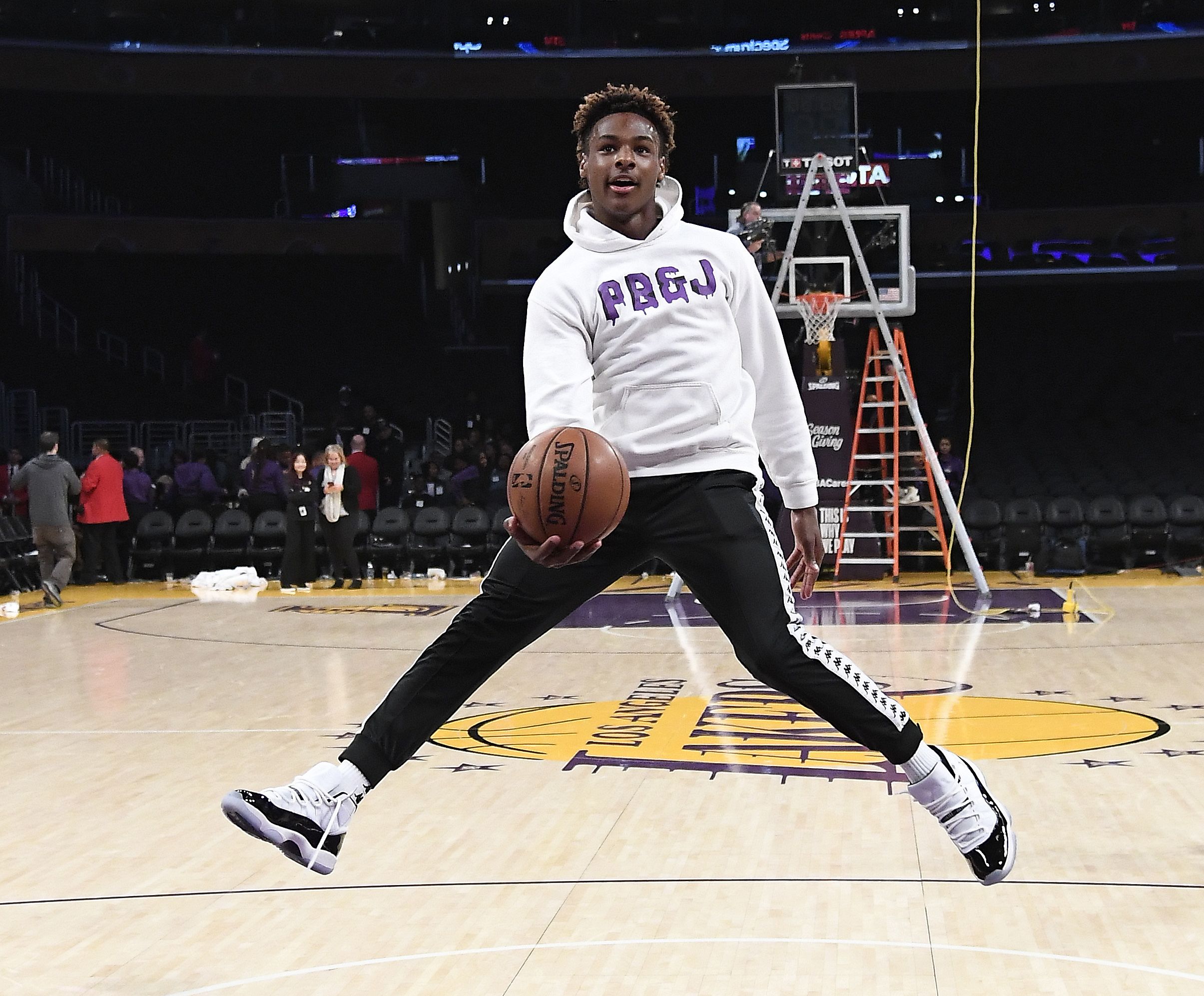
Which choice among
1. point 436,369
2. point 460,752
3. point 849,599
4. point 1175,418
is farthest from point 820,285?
point 436,369

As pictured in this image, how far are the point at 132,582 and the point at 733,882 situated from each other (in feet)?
45.5

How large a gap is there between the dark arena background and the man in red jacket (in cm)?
7

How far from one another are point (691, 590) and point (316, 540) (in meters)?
13.3

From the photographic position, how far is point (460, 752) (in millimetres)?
5680

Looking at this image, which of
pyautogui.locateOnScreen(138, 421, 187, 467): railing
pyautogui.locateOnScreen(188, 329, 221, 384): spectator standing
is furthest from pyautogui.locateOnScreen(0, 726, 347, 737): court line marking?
pyautogui.locateOnScreen(188, 329, 221, 384): spectator standing

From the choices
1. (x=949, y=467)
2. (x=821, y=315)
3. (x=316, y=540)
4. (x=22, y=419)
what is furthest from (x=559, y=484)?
(x=22, y=419)

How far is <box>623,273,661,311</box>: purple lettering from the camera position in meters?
3.43

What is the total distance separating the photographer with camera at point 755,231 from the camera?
1154 cm

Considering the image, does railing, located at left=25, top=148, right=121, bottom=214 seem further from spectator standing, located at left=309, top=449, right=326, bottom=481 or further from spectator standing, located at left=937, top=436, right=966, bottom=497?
spectator standing, located at left=937, top=436, right=966, bottom=497

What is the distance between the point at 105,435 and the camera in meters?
21.4

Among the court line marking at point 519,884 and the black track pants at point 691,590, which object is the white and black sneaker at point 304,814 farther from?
the court line marking at point 519,884

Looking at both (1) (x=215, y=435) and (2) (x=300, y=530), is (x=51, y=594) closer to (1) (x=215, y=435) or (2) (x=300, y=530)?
(2) (x=300, y=530)

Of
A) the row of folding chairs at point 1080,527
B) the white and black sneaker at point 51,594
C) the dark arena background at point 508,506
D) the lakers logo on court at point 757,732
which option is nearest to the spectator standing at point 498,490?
the dark arena background at point 508,506

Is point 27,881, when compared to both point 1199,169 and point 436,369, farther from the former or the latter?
point 1199,169
